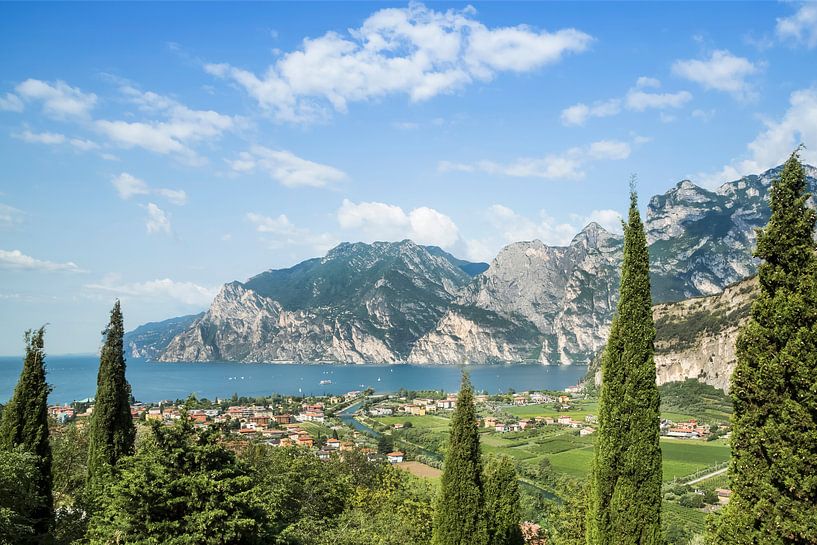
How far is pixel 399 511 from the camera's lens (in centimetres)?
1978

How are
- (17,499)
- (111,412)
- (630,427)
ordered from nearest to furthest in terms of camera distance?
(630,427) < (17,499) < (111,412)

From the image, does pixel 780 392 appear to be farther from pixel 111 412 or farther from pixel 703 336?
pixel 703 336

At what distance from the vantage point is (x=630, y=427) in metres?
8.99

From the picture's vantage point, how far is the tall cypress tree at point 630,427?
28.6 ft

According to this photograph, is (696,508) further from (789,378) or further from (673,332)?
(673,332)

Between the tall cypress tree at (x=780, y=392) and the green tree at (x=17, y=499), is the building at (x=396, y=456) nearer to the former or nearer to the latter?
the green tree at (x=17, y=499)

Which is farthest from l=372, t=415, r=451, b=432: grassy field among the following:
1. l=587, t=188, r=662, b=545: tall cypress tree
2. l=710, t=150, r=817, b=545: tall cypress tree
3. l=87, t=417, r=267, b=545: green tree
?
l=710, t=150, r=817, b=545: tall cypress tree

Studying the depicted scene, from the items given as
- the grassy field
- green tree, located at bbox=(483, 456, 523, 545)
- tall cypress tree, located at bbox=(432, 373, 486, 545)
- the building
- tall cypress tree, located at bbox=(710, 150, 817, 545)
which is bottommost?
the grassy field

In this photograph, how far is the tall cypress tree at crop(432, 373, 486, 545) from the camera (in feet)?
35.5

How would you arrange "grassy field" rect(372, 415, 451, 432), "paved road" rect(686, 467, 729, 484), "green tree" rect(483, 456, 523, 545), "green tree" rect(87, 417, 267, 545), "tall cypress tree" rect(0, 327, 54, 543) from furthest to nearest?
"grassy field" rect(372, 415, 451, 432) → "paved road" rect(686, 467, 729, 484) → "green tree" rect(483, 456, 523, 545) → "tall cypress tree" rect(0, 327, 54, 543) → "green tree" rect(87, 417, 267, 545)

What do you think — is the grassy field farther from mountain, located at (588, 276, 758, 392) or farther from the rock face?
the rock face

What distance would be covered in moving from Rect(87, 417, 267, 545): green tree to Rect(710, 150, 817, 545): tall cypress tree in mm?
6583

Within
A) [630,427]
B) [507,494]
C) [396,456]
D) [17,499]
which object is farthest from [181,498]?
[396,456]

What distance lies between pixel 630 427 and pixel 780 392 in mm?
2833
